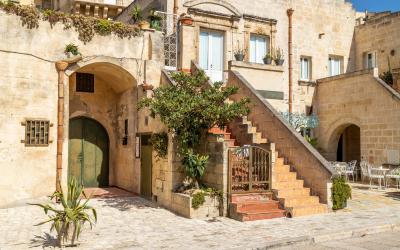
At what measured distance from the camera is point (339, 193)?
11.2 meters

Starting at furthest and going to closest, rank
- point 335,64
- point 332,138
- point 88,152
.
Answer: point 335,64 → point 332,138 → point 88,152

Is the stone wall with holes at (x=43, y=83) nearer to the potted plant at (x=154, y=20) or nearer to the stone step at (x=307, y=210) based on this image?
the potted plant at (x=154, y=20)

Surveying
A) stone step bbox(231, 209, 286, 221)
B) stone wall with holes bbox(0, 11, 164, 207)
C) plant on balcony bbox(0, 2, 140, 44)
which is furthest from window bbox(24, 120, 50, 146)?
stone step bbox(231, 209, 286, 221)

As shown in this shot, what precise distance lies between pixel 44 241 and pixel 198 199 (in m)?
3.90

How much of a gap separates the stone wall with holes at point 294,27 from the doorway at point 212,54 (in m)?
0.24

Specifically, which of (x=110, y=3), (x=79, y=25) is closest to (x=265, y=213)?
(x=79, y=25)

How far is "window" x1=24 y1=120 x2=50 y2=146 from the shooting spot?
12.4 metres

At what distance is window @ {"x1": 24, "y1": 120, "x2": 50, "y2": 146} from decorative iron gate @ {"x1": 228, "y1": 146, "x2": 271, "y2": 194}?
611 cm

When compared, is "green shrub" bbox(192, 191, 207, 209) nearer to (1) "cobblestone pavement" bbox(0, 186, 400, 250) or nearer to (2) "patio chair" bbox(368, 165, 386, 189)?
(1) "cobblestone pavement" bbox(0, 186, 400, 250)

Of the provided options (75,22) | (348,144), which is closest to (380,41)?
(348,144)

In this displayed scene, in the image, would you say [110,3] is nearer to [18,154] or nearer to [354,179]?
[18,154]

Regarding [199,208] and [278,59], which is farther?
[278,59]

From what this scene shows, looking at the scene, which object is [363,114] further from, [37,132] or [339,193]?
[37,132]

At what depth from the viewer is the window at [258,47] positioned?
1928 centimetres
